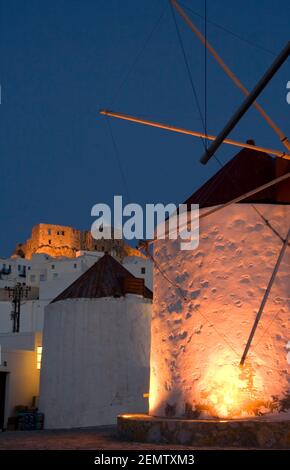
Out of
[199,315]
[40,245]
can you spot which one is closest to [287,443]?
[199,315]

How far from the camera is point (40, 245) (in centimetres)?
7450

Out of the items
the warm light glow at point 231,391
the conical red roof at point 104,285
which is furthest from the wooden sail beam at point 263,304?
the conical red roof at point 104,285

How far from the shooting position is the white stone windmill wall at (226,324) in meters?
11.9

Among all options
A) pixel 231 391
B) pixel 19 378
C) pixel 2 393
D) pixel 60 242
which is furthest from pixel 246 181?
pixel 60 242

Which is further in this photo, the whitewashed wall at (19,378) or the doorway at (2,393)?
the whitewashed wall at (19,378)

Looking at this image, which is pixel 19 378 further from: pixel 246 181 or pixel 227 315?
pixel 246 181

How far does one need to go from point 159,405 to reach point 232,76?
6.73m

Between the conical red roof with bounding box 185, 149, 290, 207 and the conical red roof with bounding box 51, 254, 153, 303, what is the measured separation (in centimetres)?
682

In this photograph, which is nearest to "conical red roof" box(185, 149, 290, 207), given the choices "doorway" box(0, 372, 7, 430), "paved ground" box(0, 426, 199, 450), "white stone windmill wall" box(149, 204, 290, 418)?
"white stone windmill wall" box(149, 204, 290, 418)

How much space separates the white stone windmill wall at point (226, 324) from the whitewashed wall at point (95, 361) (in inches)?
232

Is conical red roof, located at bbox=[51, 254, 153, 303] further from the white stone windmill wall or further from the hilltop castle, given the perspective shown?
the hilltop castle

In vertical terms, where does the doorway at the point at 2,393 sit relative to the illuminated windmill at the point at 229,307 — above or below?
below

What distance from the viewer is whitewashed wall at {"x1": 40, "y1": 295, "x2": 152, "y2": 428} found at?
62.1 ft

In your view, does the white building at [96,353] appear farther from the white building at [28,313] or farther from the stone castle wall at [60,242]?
the stone castle wall at [60,242]
